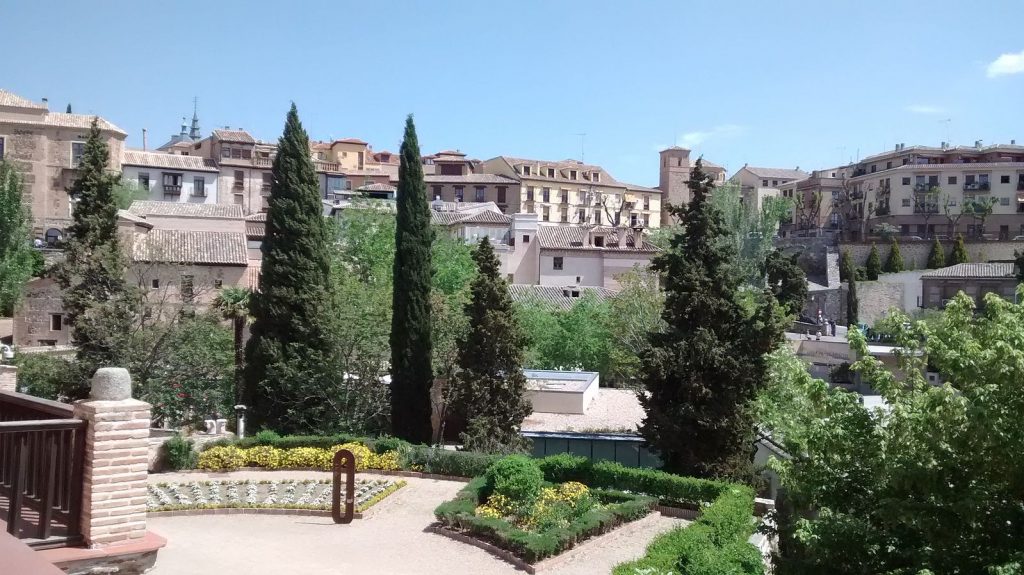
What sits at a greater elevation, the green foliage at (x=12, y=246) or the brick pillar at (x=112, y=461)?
the green foliage at (x=12, y=246)

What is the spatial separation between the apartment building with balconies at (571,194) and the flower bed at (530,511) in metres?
59.4

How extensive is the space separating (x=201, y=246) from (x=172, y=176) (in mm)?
27460

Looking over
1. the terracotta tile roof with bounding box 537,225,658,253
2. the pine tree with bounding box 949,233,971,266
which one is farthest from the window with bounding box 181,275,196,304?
the pine tree with bounding box 949,233,971,266

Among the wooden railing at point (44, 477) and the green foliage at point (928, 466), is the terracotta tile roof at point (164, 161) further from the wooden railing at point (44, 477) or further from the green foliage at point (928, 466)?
the green foliage at point (928, 466)

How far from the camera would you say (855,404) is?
385 inches

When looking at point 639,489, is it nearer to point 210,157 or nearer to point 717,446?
point 717,446

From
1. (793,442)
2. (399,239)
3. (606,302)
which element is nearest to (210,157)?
(606,302)

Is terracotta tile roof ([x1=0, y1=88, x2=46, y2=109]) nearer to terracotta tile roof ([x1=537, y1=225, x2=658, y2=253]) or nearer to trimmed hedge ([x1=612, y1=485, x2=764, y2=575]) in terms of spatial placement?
terracotta tile roof ([x1=537, y1=225, x2=658, y2=253])

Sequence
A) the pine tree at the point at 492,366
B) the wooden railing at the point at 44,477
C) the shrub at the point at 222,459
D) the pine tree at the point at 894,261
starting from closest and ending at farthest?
the wooden railing at the point at 44,477 < the shrub at the point at 222,459 < the pine tree at the point at 492,366 < the pine tree at the point at 894,261

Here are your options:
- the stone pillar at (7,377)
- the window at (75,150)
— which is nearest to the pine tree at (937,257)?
the window at (75,150)

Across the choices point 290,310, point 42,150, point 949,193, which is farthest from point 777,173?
point 290,310

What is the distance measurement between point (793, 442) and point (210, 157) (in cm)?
6506

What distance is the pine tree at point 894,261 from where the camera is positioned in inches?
2579

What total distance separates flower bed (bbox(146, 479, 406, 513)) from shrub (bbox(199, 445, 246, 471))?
1.04 m
